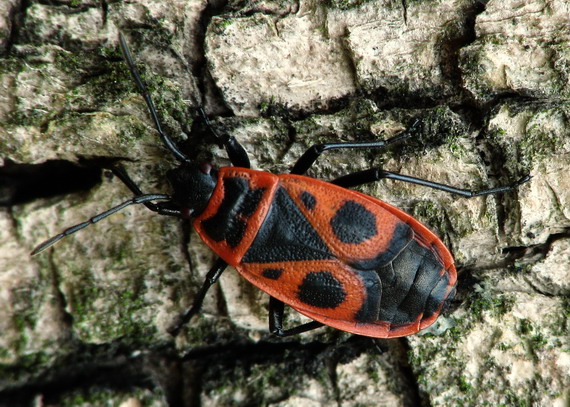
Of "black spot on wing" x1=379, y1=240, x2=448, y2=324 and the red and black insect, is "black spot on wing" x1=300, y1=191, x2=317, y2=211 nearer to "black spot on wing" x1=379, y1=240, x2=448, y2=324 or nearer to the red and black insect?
the red and black insect

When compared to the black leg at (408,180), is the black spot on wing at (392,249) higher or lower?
lower

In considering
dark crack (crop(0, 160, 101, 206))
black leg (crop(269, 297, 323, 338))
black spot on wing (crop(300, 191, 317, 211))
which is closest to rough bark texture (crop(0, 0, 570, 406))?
dark crack (crop(0, 160, 101, 206))

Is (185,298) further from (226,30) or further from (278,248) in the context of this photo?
(226,30)

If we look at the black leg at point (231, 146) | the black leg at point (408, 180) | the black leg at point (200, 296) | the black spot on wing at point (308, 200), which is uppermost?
the black leg at point (408, 180)

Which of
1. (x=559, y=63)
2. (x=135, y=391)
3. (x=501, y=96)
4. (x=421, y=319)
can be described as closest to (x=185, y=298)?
(x=135, y=391)

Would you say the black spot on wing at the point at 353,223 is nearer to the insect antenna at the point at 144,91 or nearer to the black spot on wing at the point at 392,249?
the black spot on wing at the point at 392,249

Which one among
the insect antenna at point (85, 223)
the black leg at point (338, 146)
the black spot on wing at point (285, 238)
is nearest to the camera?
the insect antenna at point (85, 223)

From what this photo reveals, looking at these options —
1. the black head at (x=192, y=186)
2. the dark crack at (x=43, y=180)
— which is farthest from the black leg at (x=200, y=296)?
the dark crack at (x=43, y=180)
